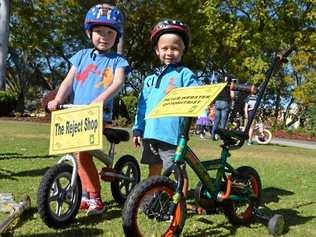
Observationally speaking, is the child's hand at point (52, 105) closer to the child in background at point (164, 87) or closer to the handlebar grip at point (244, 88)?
the child in background at point (164, 87)

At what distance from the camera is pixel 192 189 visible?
6.83 m

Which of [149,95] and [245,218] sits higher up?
[149,95]

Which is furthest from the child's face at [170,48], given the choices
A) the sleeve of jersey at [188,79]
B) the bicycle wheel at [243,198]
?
the bicycle wheel at [243,198]

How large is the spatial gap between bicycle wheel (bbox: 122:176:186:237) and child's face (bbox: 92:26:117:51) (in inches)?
69.2

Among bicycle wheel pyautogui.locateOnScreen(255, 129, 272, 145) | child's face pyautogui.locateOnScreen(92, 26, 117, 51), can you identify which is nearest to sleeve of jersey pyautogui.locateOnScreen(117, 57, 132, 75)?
child's face pyautogui.locateOnScreen(92, 26, 117, 51)

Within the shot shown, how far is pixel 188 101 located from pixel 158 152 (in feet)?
3.31

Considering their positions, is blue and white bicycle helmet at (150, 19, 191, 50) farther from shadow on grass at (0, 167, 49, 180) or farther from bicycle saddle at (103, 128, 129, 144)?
shadow on grass at (0, 167, 49, 180)

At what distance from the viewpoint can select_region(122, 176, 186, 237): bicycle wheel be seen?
392 cm

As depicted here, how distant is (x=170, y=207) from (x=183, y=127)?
628 mm

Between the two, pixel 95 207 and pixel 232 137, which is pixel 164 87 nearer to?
pixel 232 137

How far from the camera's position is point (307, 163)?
11547 mm

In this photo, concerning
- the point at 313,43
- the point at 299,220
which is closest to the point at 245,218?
the point at 299,220

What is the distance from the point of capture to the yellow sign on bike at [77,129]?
4.32m

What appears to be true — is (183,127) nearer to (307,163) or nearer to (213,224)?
(213,224)
